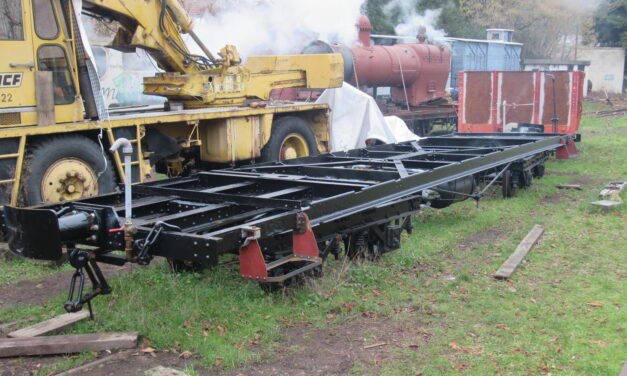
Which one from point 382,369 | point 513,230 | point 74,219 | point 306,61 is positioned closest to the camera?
point 382,369

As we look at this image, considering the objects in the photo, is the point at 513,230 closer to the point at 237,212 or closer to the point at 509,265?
the point at 509,265

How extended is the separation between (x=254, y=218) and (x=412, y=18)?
35.0 meters

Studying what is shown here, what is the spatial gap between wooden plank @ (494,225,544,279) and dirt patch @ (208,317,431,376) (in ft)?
4.95

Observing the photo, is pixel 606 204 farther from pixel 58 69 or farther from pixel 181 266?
pixel 58 69

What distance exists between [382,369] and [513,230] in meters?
4.42

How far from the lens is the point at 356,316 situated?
16.8ft

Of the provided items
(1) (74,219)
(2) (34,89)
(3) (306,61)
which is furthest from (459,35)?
(1) (74,219)

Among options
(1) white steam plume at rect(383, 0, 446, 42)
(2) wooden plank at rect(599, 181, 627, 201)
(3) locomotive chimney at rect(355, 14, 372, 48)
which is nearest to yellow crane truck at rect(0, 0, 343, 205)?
(2) wooden plank at rect(599, 181, 627, 201)

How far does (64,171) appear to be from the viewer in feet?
25.2

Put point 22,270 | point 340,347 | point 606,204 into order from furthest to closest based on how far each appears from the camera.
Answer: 1. point 606,204
2. point 22,270
3. point 340,347

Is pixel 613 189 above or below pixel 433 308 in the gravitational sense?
above

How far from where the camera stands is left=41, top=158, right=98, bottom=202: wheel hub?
7535mm

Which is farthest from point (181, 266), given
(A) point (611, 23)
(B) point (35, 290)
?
(A) point (611, 23)

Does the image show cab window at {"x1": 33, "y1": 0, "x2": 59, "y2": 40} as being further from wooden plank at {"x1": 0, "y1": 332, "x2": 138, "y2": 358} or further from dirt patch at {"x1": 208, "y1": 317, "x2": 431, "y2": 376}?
dirt patch at {"x1": 208, "y1": 317, "x2": 431, "y2": 376}
